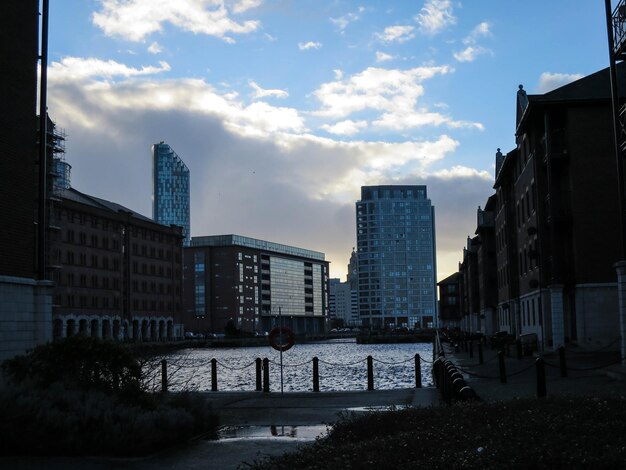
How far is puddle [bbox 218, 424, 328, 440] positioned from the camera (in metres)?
13.8

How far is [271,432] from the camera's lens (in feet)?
47.2

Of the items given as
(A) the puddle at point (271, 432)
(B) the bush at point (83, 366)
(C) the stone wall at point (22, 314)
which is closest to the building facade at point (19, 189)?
(C) the stone wall at point (22, 314)

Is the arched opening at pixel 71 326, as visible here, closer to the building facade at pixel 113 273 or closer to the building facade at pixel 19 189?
the building facade at pixel 113 273

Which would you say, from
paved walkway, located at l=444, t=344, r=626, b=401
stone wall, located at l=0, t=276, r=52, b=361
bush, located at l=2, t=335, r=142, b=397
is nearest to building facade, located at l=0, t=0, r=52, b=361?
stone wall, located at l=0, t=276, r=52, b=361

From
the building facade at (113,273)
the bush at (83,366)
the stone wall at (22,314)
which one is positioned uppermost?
the building facade at (113,273)

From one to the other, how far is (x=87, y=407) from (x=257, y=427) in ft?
14.2

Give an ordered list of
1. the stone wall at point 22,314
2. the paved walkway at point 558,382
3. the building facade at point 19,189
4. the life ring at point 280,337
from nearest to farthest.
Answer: the paved walkway at point 558,382, the stone wall at point 22,314, the building facade at point 19,189, the life ring at point 280,337

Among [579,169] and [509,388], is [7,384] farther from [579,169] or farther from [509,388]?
[579,169]

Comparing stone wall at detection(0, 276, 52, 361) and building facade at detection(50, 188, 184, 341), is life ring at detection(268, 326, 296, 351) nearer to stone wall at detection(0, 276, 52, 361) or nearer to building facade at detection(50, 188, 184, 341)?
stone wall at detection(0, 276, 52, 361)

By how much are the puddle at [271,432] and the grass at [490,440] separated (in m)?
2.14

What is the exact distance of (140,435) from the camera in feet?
38.8

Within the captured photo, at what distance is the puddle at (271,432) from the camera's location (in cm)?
1376

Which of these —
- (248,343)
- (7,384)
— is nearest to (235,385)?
(7,384)

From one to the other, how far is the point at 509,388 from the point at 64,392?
14.1 metres
